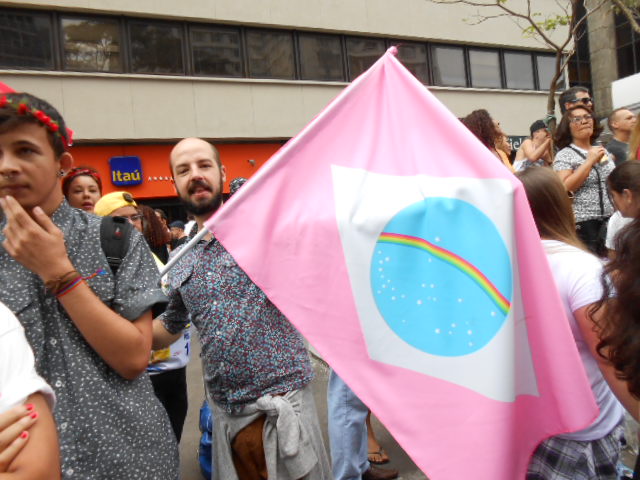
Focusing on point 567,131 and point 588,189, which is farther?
point 567,131

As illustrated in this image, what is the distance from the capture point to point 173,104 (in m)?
12.5

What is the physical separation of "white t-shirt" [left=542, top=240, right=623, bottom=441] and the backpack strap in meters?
1.35

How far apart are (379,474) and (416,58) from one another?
14.3 metres

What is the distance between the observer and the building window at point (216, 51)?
42.0 feet

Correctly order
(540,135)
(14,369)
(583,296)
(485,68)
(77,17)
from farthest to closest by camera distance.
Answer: (485,68) < (77,17) < (540,135) < (583,296) < (14,369)

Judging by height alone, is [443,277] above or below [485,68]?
below

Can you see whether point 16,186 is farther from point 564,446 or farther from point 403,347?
point 564,446

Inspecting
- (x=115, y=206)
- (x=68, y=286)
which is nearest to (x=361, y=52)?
(x=115, y=206)

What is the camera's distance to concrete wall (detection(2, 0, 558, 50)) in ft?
39.3

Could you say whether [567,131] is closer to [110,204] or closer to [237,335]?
[237,335]

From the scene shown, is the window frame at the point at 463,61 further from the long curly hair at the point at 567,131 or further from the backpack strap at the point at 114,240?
the backpack strap at the point at 114,240

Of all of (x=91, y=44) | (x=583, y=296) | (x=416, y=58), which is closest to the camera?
(x=583, y=296)

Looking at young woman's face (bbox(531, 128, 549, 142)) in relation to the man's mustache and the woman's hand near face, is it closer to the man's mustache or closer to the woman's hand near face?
the woman's hand near face

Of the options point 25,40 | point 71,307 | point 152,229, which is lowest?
point 71,307
